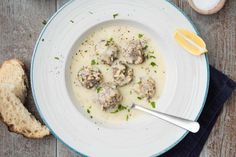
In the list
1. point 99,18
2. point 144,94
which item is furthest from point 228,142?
point 99,18

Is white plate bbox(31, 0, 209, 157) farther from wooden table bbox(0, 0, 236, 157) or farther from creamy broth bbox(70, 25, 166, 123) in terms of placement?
wooden table bbox(0, 0, 236, 157)

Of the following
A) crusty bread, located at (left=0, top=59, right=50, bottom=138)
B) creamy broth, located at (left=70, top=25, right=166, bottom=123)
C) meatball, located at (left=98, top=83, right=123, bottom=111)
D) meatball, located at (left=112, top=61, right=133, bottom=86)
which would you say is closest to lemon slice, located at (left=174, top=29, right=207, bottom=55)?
creamy broth, located at (left=70, top=25, right=166, bottom=123)

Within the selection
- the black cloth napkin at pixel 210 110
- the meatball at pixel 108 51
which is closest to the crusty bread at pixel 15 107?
the meatball at pixel 108 51

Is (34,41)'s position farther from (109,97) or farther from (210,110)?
(210,110)

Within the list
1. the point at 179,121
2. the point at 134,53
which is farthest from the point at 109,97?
the point at 179,121

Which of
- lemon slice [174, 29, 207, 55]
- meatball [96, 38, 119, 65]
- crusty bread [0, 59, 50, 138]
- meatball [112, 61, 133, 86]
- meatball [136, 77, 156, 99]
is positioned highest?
lemon slice [174, 29, 207, 55]
